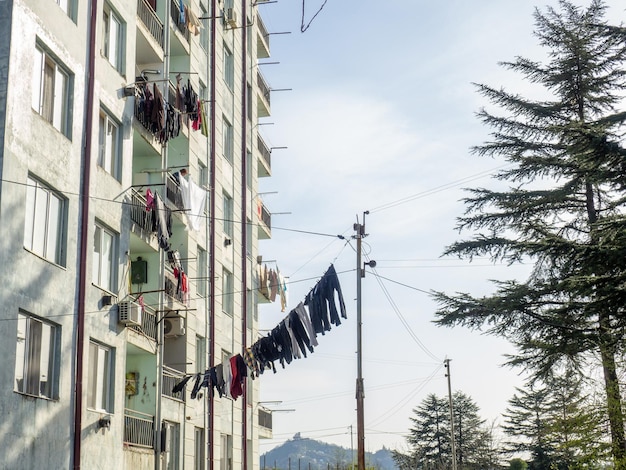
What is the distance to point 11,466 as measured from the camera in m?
17.7

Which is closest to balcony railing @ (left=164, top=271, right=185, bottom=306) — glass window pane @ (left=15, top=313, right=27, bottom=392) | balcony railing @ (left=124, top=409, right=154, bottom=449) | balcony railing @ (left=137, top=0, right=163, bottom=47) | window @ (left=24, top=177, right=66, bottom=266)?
balcony railing @ (left=124, top=409, right=154, bottom=449)

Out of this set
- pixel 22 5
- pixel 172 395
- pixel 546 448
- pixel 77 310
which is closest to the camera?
pixel 22 5

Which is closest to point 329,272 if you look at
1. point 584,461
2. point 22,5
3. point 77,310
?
point 77,310

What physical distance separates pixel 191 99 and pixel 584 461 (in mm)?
15963

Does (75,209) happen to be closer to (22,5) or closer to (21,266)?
(21,266)

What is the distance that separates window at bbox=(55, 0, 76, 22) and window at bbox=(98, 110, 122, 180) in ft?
8.57

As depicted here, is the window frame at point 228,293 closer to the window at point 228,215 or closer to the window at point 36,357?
the window at point 228,215

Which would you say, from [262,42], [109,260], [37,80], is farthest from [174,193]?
[262,42]

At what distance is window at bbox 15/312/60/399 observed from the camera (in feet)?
60.1

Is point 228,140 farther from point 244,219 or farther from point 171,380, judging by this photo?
point 171,380

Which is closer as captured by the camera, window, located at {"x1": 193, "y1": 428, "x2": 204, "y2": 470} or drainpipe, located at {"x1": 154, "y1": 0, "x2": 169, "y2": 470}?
drainpipe, located at {"x1": 154, "y1": 0, "x2": 169, "y2": 470}

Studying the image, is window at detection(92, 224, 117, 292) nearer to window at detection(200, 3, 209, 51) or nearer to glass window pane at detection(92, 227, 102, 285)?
glass window pane at detection(92, 227, 102, 285)

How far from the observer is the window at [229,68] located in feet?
127

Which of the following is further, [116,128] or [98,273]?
[116,128]
